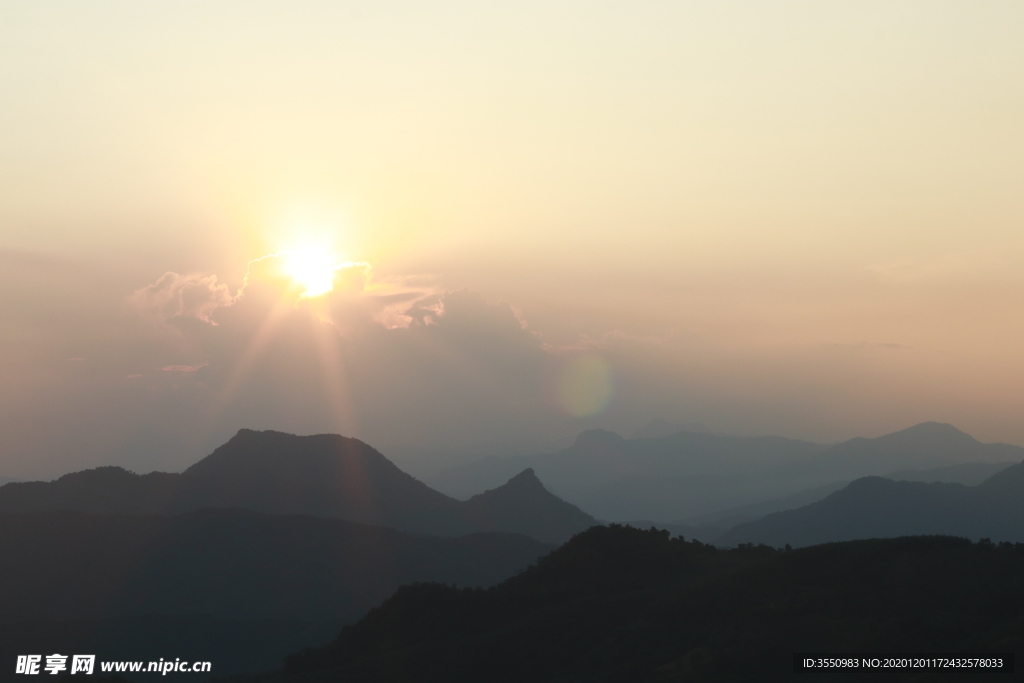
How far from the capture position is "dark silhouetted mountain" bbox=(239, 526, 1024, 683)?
3938 cm

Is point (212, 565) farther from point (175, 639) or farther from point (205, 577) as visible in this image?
point (175, 639)

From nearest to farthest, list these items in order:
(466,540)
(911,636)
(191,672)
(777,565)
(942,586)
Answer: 1. (911,636)
2. (942,586)
3. (777,565)
4. (191,672)
5. (466,540)

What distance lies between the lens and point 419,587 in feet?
208

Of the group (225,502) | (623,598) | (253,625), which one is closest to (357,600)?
(253,625)

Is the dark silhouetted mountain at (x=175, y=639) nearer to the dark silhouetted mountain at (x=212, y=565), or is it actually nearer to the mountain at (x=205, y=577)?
the mountain at (x=205, y=577)

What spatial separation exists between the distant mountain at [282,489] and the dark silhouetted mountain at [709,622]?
10660 centimetres

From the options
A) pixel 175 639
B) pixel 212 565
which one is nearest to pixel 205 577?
pixel 212 565

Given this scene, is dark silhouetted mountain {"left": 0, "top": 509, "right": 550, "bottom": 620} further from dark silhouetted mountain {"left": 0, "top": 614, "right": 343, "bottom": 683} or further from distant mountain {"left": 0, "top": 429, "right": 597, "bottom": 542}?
distant mountain {"left": 0, "top": 429, "right": 597, "bottom": 542}

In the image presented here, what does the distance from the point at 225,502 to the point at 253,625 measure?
220 ft

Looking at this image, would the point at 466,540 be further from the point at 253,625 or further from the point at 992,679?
the point at 992,679

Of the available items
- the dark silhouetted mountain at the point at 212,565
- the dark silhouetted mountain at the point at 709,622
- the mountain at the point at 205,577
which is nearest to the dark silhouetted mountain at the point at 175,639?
the mountain at the point at 205,577

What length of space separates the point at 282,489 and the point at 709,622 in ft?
441

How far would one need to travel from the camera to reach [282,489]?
16788 cm

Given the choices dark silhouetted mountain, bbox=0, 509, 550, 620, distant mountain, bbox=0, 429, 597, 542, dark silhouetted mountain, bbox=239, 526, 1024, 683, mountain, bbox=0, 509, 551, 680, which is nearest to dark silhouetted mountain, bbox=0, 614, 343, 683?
mountain, bbox=0, 509, 551, 680
